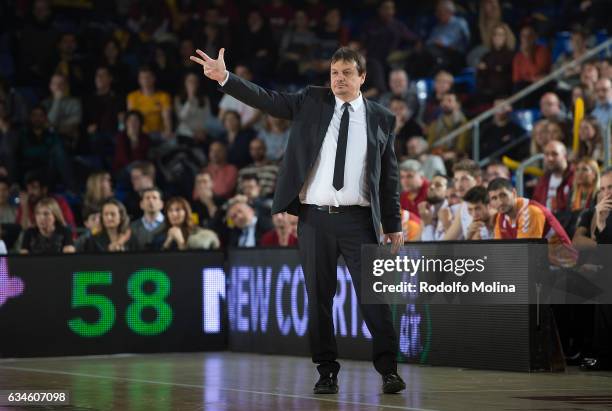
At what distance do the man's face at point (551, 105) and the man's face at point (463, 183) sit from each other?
119 inches

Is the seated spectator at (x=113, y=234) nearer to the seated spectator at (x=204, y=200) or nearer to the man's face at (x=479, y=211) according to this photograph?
the seated spectator at (x=204, y=200)

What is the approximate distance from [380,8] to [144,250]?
9.25 metres

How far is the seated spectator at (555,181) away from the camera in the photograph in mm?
13094

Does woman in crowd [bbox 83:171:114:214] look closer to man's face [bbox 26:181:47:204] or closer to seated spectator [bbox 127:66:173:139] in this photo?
man's face [bbox 26:181:47:204]

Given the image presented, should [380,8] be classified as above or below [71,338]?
above

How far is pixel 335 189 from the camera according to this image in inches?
328

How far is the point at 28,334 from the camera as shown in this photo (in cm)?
1232

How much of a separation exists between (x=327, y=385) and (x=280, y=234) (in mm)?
5756

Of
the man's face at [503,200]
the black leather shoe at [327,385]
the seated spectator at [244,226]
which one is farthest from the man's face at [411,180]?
the black leather shoe at [327,385]

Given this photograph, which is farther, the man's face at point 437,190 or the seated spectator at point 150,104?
the seated spectator at point 150,104

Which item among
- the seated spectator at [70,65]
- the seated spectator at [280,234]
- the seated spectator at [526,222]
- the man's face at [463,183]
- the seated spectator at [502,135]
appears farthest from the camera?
the seated spectator at [70,65]

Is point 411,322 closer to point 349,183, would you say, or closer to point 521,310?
point 521,310

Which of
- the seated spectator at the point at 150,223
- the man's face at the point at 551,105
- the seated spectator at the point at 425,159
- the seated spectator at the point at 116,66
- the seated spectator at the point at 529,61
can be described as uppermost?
the seated spectator at the point at 116,66

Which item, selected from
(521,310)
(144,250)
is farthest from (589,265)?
(144,250)
